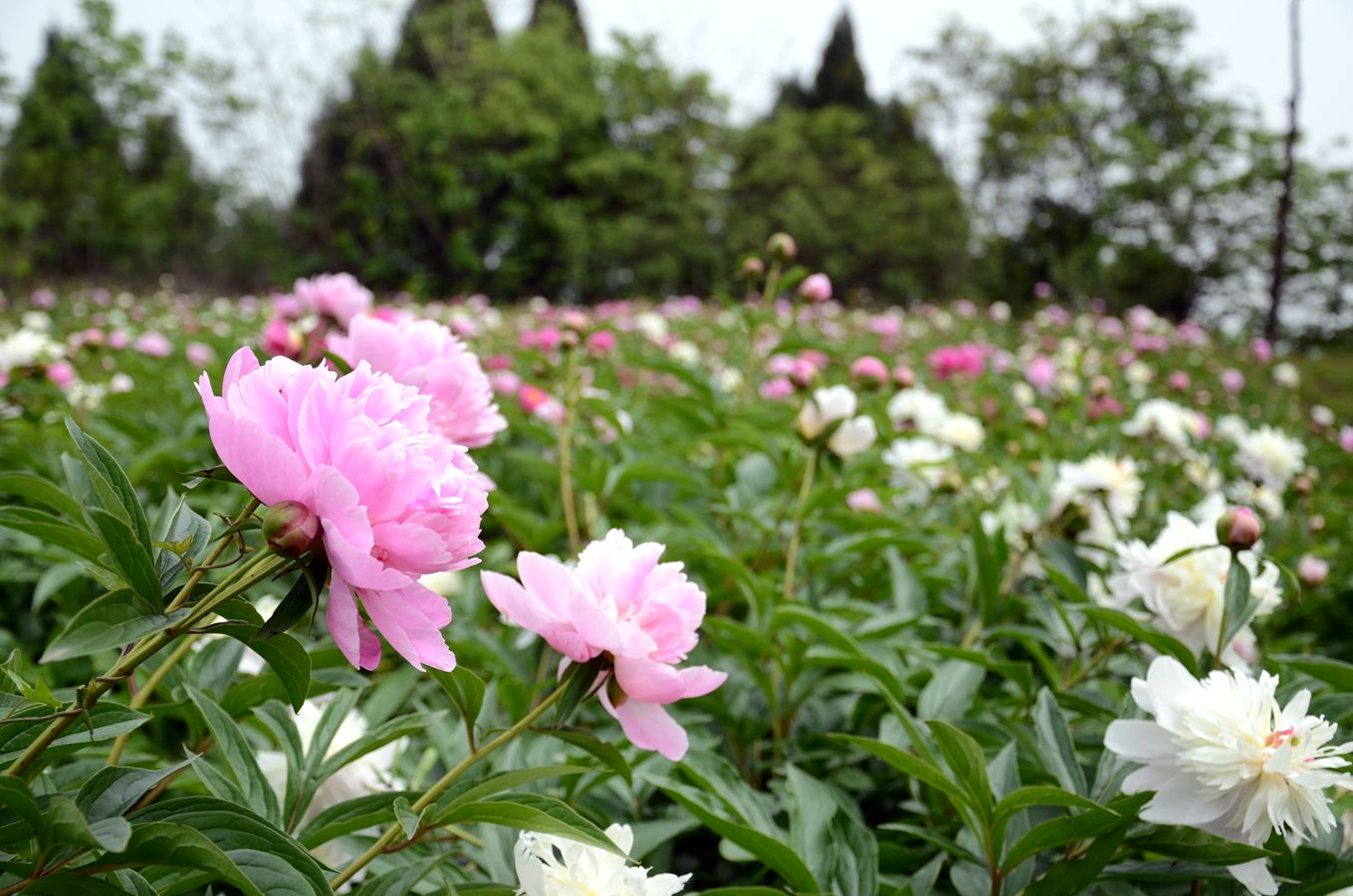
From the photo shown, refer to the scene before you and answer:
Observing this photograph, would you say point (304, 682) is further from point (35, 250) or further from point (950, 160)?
point (950, 160)

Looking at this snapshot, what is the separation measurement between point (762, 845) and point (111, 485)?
0.48m

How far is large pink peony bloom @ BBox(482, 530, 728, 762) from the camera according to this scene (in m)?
0.48

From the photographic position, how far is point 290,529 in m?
0.35

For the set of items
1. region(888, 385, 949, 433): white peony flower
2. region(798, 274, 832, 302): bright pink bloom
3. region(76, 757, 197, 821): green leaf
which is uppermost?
region(798, 274, 832, 302): bright pink bloom

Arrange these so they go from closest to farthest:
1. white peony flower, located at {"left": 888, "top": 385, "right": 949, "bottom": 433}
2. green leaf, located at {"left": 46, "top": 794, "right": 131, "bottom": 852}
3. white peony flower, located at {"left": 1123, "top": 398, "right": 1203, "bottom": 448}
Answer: green leaf, located at {"left": 46, "top": 794, "right": 131, "bottom": 852}, white peony flower, located at {"left": 888, "top": 385, "right": 949, "bottom": 433}, white peony flower, located at {"left": 1123, "top": 398, "right": 1203, "bottom": 448}

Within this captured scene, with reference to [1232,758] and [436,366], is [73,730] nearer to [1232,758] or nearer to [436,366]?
[436,366]

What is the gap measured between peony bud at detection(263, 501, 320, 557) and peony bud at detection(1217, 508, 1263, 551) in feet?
2.30

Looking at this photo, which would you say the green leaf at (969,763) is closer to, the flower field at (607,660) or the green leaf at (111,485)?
the flower field at (607,660)

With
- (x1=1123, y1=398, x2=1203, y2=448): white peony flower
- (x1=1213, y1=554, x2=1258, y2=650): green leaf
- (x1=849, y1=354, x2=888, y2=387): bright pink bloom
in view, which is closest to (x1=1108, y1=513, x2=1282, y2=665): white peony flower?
(x1=1213, y1=554, x2=1258, y2=650): green leaf

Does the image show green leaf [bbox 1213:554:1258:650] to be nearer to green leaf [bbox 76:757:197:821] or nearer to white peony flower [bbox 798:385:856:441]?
white peony flower [bbox 798:385:856:441]

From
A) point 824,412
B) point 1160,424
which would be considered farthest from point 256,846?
point 1160,424

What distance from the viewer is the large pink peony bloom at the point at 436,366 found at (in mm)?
643

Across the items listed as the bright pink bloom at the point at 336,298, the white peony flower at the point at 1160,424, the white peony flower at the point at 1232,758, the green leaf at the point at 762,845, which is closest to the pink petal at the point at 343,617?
the green leaf at the point at 762,845

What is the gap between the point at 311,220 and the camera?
49.1 ft
